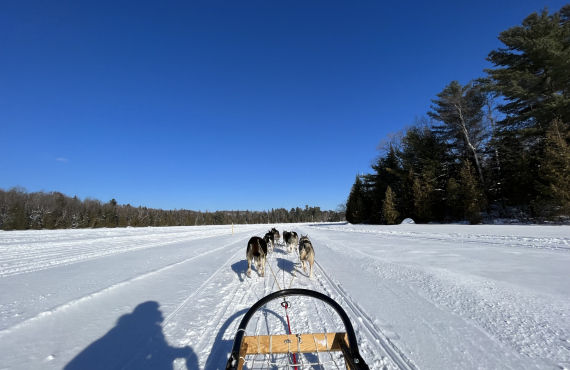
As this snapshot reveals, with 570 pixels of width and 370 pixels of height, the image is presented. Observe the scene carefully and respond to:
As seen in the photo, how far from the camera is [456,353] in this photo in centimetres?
264

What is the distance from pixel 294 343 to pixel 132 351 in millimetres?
2267

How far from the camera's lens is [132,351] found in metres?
2.88

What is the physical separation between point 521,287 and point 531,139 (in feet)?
79.8

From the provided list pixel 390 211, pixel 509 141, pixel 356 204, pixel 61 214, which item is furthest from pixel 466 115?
pixel 61 214

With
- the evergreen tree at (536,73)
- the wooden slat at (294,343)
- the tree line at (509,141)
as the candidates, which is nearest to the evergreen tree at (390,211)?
the tree line at (509,141)

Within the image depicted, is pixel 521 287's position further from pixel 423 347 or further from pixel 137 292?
pixel 137 292

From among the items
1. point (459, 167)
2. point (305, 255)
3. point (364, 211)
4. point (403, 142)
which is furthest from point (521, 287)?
point (364, 211)

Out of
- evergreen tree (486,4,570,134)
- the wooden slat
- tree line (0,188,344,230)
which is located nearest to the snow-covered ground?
the wooden slat

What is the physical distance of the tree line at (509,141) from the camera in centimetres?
1759

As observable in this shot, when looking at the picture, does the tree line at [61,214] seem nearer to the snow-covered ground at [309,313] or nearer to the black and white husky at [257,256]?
the snow-covered ground at [309,313]

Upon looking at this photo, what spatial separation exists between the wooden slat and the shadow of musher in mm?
989

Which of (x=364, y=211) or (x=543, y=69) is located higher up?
(x=543, y=69)

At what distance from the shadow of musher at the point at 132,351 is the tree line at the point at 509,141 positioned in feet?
80.8

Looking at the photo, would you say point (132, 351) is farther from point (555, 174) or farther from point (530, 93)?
point (530, 93)
